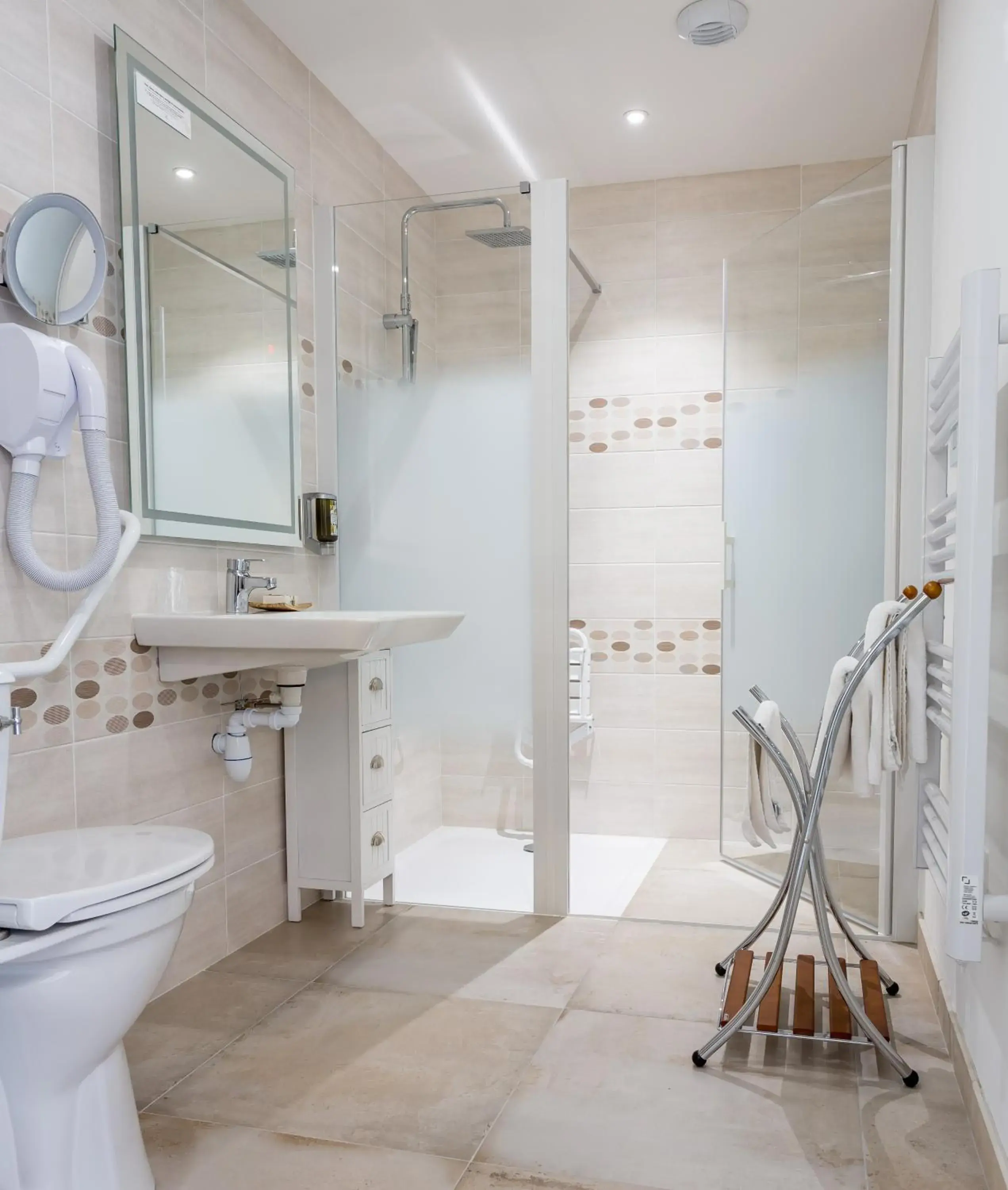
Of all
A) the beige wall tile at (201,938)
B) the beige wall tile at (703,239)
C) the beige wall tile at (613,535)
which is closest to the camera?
the beige wall tile at (201,938)

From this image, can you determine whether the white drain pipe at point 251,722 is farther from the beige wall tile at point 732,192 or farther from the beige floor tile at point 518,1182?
the beige wall tile at point 732,192

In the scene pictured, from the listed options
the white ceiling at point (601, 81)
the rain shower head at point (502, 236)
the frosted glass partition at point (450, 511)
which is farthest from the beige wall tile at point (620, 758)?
the white ceiling at point (601, 81)

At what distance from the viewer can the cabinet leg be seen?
275 cm

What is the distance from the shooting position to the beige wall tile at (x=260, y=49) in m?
2.48

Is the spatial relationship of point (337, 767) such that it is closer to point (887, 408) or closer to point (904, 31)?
point (887, 408)

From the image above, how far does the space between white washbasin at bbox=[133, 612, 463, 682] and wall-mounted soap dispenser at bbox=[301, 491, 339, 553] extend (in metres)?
0.67

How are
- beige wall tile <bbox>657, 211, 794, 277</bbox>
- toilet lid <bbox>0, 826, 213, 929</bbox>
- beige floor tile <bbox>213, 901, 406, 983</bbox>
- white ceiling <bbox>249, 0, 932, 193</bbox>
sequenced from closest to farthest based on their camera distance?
toilet lid <bbox>0, 826, 213, 929</bbox> < beige floor tile <bbox>213, 901, 406, 983</bbox> < white ceiling <bbox>249, 0, 932, 193</bbox> < beige wall tile <bbox>657, 211, 794, 277</bbox>

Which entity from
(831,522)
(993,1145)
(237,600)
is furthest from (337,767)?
(993,1145)

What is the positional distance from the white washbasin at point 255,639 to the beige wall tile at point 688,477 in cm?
177

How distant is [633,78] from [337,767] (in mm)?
2203

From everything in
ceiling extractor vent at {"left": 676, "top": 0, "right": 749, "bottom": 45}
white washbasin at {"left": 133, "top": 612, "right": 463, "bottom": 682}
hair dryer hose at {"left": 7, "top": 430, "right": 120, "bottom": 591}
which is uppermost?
ceiling extractor vent at {"left": 676, "top": 0, "right": 749, "bottom": 45}

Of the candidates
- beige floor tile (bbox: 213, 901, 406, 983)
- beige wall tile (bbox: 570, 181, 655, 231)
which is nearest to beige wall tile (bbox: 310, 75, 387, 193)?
beige wall tile (bbox: 570, 181, 655, 231)

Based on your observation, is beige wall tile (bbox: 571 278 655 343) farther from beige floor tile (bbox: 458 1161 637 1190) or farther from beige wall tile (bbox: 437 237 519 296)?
beige floor tile (bbox: 458 1161 637 1190)

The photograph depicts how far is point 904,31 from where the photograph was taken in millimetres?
2684
